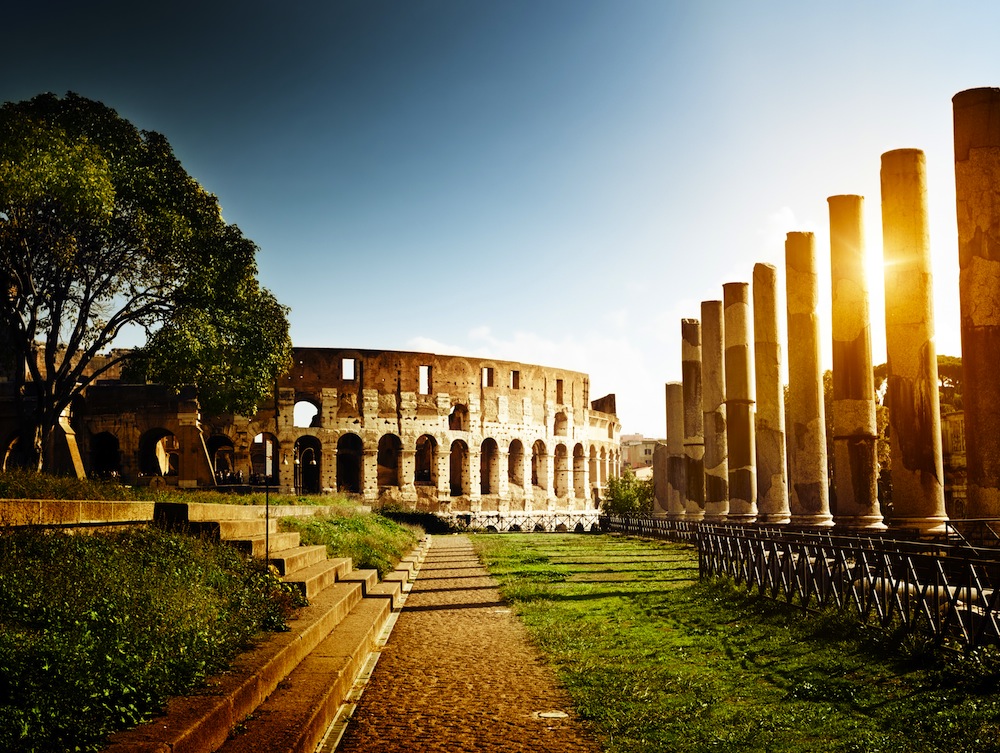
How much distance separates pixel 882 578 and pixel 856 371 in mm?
7366

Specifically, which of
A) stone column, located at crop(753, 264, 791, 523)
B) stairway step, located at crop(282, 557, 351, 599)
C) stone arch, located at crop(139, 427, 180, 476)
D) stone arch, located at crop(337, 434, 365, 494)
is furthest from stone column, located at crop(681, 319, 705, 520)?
stone arch, located at crop(139, 427, 180, 476)

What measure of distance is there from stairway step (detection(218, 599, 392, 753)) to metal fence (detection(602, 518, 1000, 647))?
13.5 ft

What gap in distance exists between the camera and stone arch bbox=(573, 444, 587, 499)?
44.8 m

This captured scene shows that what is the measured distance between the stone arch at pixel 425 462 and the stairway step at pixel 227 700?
3176 centimetres

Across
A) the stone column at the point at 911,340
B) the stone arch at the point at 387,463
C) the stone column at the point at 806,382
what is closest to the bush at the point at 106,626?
the stone column at the point at 911,340

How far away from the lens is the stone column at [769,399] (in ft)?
57.4

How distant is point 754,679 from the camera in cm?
615

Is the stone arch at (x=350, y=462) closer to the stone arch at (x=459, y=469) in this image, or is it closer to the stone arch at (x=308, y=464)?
the stone arch at (x=308, y=464)

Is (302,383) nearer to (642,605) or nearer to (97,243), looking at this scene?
(97,243)

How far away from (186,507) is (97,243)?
1066 centimetres

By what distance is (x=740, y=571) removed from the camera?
11.1 meters

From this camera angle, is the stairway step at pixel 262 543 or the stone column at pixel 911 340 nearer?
the stairway step at pixel 262 543

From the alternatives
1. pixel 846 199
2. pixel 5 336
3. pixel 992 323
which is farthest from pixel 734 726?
pixel 5 336

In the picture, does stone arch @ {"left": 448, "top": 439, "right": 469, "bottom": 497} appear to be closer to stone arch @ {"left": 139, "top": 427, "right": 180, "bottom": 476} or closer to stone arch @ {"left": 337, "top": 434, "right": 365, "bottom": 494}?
stone arch @ {"left": 337, "top": 434, "right": 365, "bottom": 494}
